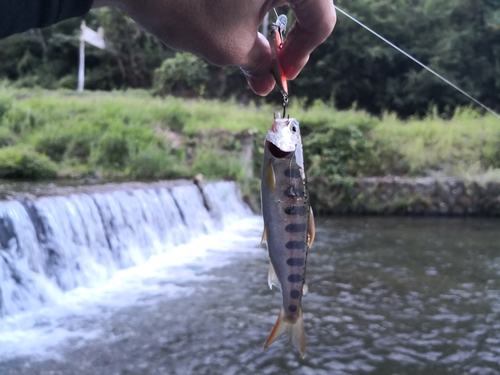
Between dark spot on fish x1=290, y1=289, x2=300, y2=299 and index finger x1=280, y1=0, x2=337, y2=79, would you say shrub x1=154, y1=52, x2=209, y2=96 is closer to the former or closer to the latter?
index finger x1=280, y1=0, x2=337, y2=79

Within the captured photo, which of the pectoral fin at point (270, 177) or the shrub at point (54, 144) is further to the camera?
the shrub at point (54, 144)

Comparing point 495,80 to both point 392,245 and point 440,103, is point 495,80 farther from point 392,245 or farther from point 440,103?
point 392,245

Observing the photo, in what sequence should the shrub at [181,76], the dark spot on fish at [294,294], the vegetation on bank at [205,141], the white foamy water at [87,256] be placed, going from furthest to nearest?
the shrub at [181,76]
the vegetation on bank at [205,141]
the white foamy water at [87,256]
the dark spot on fish at [294,294]

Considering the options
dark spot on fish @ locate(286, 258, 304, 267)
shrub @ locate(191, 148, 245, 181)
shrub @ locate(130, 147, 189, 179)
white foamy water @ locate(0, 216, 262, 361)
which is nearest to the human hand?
dark spot on fish @ locate(286, 258, 304, 267)

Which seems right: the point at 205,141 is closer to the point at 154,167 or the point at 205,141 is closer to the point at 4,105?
the point at 154,167

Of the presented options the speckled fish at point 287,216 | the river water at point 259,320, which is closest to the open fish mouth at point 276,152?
the speckled fish at point 287,216

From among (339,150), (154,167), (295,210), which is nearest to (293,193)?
(295,210)

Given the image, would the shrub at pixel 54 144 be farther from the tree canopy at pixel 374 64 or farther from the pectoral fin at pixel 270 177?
the pectoral fin at pixel 270 177

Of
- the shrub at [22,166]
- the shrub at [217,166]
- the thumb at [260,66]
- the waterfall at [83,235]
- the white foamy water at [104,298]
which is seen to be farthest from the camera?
the shrub at [217,166]
